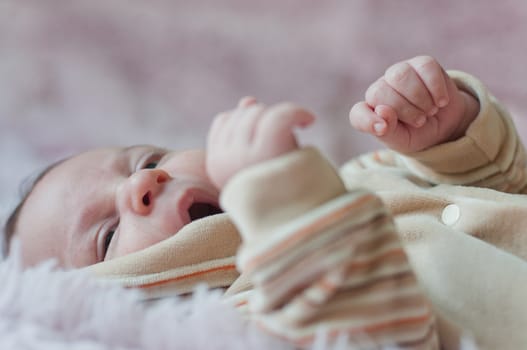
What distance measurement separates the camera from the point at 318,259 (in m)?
0.47

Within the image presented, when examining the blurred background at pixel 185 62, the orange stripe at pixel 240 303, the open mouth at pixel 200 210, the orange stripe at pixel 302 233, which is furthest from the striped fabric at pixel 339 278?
the blurred background at pixel 185 62

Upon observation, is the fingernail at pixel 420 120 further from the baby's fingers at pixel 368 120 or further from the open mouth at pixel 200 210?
the open mouth at pixel 200 210

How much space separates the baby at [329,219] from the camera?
0.48 m

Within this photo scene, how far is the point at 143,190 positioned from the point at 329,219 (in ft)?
1.27

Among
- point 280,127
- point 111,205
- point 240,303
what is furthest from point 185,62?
point 280,127

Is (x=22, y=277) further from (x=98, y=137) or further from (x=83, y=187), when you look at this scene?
(x=98, y=137)

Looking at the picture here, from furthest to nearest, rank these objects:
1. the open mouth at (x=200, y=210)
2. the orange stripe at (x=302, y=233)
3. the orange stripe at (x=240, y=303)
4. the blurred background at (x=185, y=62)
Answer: the blurred background at (x=185, y=62)
the open mouth at (x=200, y=210)
the orange stripe at (x=240, y=303)
the orange stripe at (x=302, y=233)

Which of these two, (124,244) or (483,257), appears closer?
(483,257)

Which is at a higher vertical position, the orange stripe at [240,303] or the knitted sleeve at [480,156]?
the knitted sleeve at [480,156]

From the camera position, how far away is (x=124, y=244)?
0.82 m

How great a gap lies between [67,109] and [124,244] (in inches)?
24.8

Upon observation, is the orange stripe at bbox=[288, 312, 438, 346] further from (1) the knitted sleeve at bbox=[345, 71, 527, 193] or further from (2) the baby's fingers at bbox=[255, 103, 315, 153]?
(1) the knitted sleeve at bbox=[345, 71, 527, 193]

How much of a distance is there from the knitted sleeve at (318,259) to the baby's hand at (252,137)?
0.05 ft

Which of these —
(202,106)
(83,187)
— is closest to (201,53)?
(202,106)
